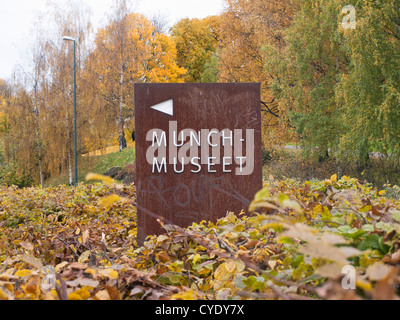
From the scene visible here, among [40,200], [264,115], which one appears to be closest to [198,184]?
[40,200]

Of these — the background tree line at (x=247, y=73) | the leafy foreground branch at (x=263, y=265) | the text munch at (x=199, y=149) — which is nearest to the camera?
the leafy foreground branch at (x=263, y=265)

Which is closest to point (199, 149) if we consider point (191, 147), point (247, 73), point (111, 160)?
point (191, 147)

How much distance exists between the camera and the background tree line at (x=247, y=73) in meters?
11.4

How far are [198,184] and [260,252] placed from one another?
218 centimetres

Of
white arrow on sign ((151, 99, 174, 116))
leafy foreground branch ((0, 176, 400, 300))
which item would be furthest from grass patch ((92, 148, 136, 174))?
leafy foreground branch ((0, 176, 400, 300))

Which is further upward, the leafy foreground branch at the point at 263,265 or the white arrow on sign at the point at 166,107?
the white arrow on sign at the point at 166,107

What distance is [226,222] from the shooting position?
253 cm

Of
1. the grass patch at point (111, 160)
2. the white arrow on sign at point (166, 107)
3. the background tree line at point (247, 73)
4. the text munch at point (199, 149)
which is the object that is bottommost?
the grass patch at point (111, 160)

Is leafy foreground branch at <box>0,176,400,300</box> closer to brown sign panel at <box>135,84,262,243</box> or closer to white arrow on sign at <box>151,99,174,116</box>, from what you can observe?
brown sign panel at <box>135,84,262,243</box>

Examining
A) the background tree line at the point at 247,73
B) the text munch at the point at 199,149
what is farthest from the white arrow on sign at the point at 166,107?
the background tree line at the point at 247,73

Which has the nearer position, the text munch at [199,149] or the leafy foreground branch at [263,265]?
the leafy foreground branch at [263,265]

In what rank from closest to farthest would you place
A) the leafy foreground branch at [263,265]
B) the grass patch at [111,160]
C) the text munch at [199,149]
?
the leafy foreground branch at [263,265], the text munch at [199,149], the grass patch at [111,160]

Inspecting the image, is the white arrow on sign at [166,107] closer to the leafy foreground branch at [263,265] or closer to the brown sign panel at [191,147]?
the brown sign panel at [191,147]
